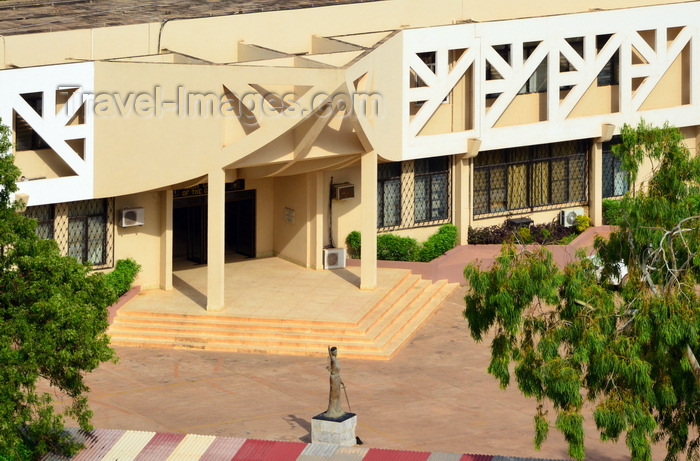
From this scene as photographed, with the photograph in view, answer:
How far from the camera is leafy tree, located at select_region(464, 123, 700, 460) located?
19.6 m

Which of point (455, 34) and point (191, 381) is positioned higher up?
point (455, 34)

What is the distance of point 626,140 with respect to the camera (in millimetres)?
21203

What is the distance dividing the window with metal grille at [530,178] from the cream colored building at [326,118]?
5cm

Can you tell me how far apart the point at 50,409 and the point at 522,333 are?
304 inches

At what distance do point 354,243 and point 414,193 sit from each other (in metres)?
2.33

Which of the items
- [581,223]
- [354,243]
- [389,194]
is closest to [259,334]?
[354,243]

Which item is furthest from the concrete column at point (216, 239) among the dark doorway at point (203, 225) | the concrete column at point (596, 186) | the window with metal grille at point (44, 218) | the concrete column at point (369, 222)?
the concrete column at point (596, 186)

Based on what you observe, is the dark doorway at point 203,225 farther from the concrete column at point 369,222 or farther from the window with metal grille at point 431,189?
the window with metal grille at point 431,189

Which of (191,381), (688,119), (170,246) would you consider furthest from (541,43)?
(191,381)

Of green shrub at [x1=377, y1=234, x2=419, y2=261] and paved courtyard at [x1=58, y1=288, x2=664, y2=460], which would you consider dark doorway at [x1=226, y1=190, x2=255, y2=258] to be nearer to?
green shrub at [x1=377, y1=234, x2=419, y2=261]

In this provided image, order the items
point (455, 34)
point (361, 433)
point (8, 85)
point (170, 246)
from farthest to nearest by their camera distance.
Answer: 1. point (455, 34)
2. point (170, 246)
3. point (8, 85)
4. point (361, 433)

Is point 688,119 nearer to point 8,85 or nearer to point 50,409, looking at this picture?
point 8,85

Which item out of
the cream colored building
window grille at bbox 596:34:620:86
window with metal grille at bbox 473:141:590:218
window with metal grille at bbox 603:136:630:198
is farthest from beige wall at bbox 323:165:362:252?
window with metal grille at bbox 603:136:630:198

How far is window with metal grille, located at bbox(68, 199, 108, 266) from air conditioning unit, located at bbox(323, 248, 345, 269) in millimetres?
5677
